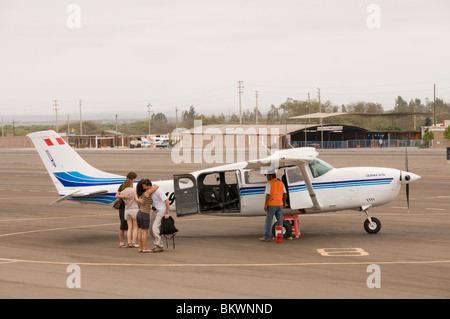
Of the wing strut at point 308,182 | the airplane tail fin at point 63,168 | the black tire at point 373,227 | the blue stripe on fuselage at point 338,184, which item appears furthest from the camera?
the airplane tail fin at point 63,168

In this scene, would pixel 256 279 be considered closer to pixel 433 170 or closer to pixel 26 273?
pixel 26 273

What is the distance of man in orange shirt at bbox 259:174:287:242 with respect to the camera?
17094 mm

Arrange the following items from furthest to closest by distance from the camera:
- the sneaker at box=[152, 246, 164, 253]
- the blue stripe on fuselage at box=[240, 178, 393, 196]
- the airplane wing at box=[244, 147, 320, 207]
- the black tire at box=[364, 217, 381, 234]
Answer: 1. the black tire at box=[364, 217, 381, 234]
2. the blue stripe on fuselage at box=[240, 178, 393, 196]
3. the airplane wing at box=[244, 147, 320, 207]
4. the sneaker at box=[152, 246, 164, 253]

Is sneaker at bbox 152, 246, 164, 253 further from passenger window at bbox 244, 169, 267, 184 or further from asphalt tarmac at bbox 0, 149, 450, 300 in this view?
passenger window at bbox 244, 169, 267, 184

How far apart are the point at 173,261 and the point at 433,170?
3631cm

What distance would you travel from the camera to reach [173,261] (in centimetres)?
1468

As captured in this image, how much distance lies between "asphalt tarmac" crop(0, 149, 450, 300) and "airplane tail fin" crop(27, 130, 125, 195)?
63.3 inches

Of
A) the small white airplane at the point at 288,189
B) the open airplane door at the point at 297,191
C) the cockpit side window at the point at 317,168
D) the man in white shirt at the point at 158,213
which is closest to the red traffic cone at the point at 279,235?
the small white airplane at the point at 288,189

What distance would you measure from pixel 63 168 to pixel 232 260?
6665 mm

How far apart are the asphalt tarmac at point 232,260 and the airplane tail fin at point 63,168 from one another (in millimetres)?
1608

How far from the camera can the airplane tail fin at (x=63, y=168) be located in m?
18.7

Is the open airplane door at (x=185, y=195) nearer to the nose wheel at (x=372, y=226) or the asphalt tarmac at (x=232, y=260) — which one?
the asphalt tarmac at (x=232, y=260)

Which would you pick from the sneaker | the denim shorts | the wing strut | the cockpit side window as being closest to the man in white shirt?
the sneaker
